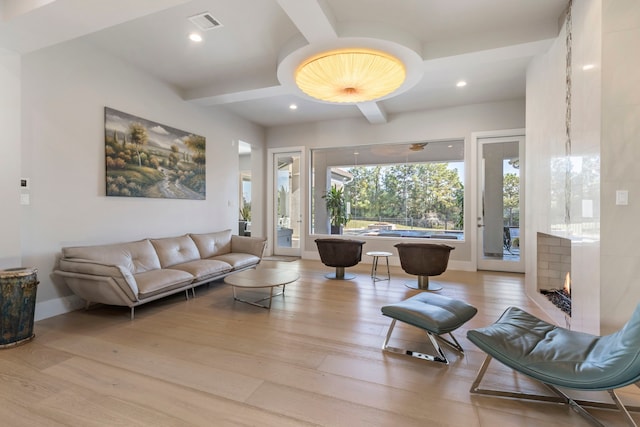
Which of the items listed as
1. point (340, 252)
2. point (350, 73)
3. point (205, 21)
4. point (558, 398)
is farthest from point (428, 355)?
point (205, 21)

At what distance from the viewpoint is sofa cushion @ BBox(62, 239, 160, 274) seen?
3395mm

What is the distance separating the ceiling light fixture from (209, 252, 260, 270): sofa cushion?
2827mm

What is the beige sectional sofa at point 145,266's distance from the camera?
316cm

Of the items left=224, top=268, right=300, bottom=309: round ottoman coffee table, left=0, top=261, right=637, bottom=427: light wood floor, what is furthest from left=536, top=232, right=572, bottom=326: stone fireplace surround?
left=224, top=268, right=300, bottom=309: round ottoman coffee table

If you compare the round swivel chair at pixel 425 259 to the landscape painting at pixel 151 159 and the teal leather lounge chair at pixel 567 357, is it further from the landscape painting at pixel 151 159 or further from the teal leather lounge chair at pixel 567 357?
the landscape painting at pixel 151 159

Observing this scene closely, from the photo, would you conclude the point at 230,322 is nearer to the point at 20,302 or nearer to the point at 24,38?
the point at 20,302

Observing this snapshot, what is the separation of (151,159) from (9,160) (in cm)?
168

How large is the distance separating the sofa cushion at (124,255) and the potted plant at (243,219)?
189 inches

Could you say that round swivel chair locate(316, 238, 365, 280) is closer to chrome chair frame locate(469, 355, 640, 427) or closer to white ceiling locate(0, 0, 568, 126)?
white ceiling locate(0, 0, 568, 126)

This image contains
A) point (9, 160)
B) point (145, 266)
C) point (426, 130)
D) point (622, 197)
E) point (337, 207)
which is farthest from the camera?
point (337, 207)

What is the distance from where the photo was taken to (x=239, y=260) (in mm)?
4934

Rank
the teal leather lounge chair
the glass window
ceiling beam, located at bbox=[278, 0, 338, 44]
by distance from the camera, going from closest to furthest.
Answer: the teal leather lounge chair, ceiling beam, located at bbox=[278, 0, 338, 44], the glass window

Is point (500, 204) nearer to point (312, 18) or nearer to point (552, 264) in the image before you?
point (552, 264)

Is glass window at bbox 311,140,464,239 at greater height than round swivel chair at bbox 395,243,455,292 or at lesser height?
greater
